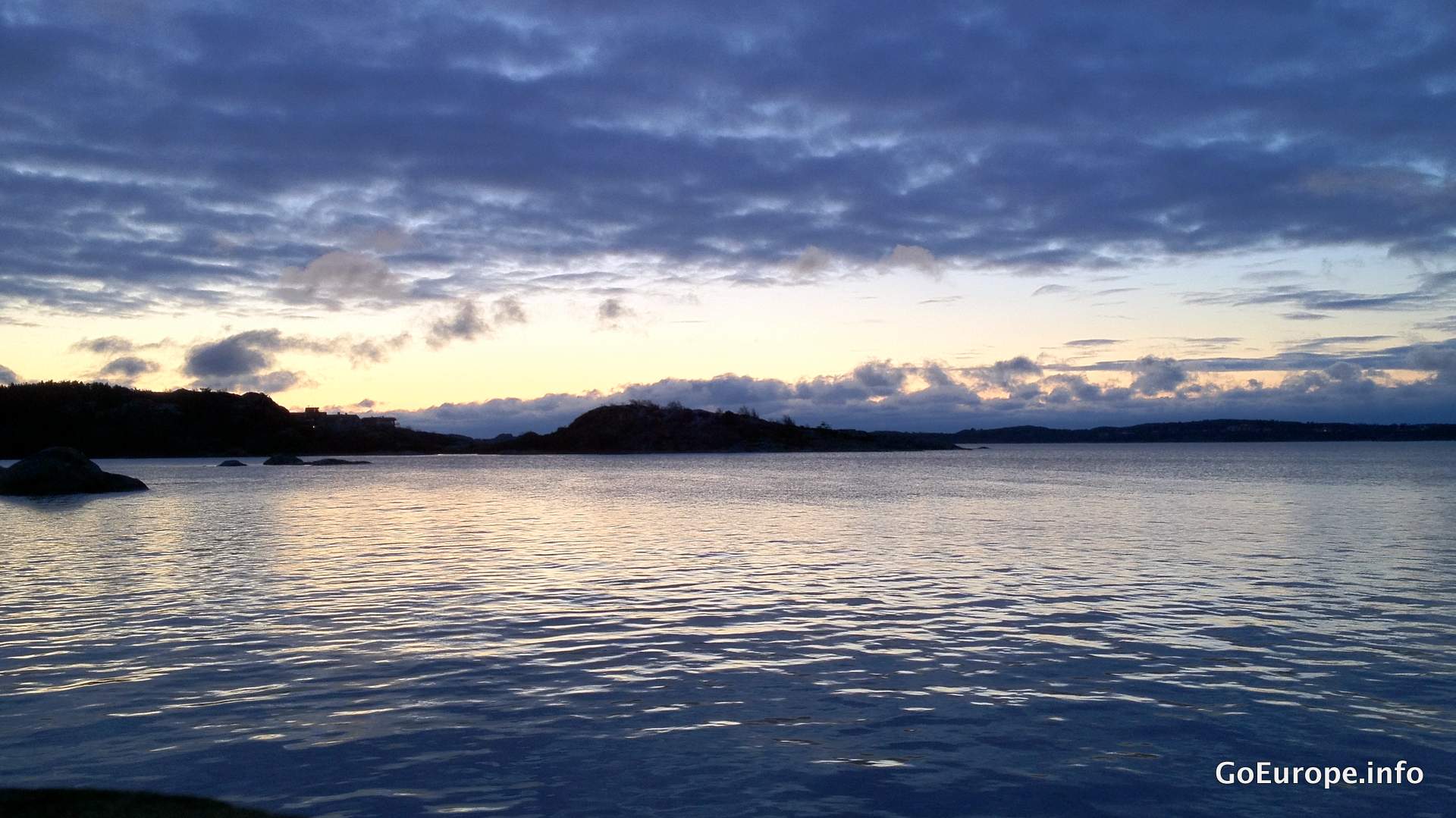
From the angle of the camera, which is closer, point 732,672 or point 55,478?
point 732,672

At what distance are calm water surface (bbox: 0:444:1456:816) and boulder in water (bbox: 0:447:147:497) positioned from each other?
34.5 m

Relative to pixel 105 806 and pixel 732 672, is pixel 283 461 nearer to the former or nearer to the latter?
pixel 732 672

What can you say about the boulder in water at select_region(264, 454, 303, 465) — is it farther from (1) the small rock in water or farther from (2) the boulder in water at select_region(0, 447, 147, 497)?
(1) the small rock in water

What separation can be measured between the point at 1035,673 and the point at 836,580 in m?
10.6

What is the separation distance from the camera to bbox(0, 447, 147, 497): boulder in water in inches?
2491

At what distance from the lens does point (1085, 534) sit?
37.8 m

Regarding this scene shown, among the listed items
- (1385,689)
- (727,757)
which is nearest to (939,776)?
(727,757)

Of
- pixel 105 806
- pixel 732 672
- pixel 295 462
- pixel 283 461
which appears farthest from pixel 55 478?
pixel 295 462

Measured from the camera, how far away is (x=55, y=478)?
6406 centimetres

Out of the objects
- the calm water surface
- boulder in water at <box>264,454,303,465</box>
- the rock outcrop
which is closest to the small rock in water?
the calm water surface

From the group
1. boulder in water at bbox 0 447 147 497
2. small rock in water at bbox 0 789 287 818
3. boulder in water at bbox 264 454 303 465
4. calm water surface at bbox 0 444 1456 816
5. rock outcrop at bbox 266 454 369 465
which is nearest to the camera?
small rock in water at bbox 0 789 287 818

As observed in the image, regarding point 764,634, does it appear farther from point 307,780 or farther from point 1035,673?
point 307,780

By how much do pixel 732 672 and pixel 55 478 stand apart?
224ft

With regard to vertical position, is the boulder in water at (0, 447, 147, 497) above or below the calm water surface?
above
